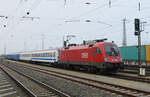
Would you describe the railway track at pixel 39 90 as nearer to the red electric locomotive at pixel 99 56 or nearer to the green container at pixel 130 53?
the red electric locomotive at pixel 99 56

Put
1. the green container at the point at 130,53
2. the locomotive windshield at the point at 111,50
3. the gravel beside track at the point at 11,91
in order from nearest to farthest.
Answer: the gravel beside track at the point at 11,91
the locomotive windshield at the point at 111,50
the green container at the point at 130,53

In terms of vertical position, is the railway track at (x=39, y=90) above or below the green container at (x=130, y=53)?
below

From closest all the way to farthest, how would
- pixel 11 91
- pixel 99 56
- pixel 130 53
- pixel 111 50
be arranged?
pixel 11 91
pixel 99 56
pixel 111 50
pixel 130 53

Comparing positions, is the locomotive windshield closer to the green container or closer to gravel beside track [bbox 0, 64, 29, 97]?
gravel beside track [bbox 0, 64, 29, 97]

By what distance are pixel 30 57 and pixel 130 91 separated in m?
40.9

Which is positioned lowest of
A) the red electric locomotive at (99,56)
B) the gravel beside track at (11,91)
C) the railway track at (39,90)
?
the gravel beside track at (11,91)

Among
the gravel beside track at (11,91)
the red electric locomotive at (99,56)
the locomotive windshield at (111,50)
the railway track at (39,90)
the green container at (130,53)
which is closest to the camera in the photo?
the railway track at (39,90)

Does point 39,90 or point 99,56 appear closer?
point 39,90

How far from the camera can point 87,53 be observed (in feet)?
67.9

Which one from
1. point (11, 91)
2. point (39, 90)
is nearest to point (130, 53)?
point (39, 90)

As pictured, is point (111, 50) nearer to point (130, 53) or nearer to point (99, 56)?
point (99, 56)

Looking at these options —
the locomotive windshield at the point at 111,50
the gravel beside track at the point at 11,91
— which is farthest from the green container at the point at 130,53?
the gravel beside track at the point at 11,91

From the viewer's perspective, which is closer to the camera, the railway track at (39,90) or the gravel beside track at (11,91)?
the railway track at (39,90)

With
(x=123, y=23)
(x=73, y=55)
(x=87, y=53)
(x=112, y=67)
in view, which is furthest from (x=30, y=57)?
(x=112, y=67)
